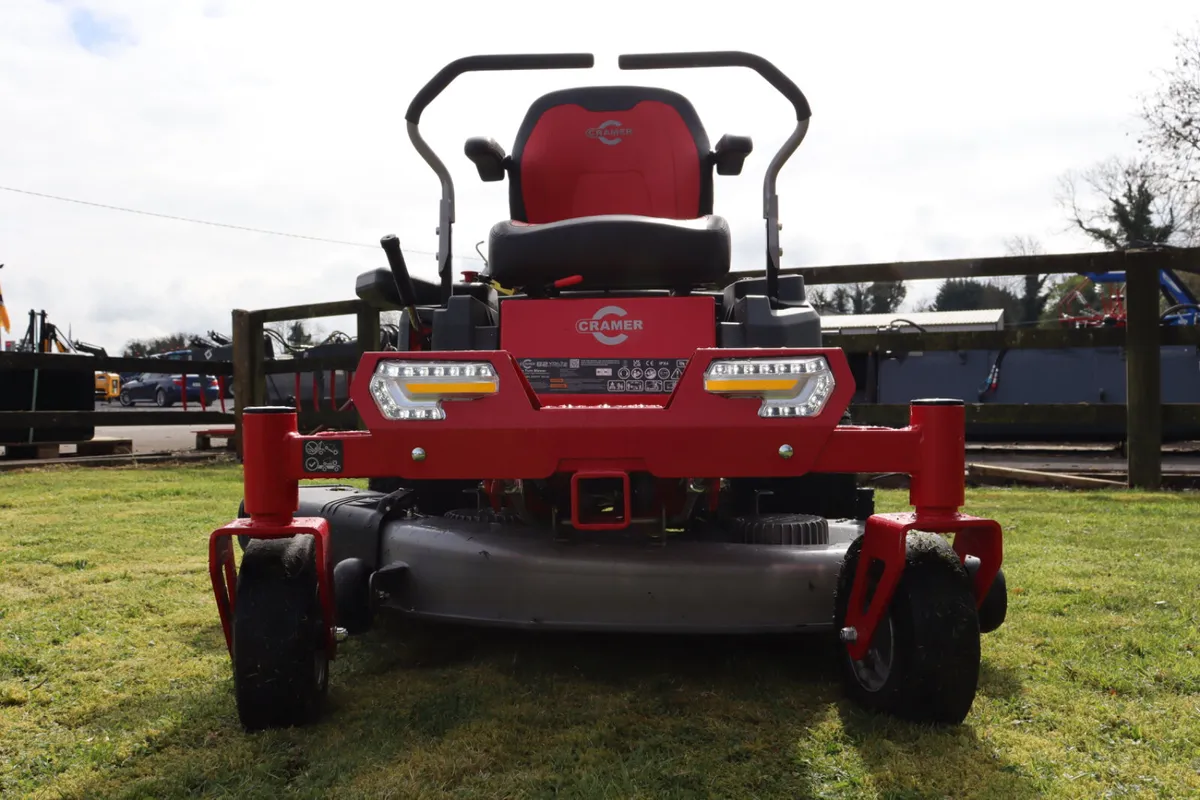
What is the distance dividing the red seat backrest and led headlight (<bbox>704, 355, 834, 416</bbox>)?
5.35 ft

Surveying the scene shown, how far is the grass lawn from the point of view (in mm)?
1901

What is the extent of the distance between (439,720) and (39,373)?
909 centimetres

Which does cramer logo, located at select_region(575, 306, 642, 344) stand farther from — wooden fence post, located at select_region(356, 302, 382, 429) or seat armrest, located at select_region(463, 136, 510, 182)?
wooden fence post, located at select_region(356, 302, 382, 429)

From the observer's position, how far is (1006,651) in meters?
2.79

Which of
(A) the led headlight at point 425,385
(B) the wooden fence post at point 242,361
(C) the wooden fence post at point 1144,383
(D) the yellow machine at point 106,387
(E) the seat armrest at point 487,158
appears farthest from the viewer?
(D) the yellow machine at point 106,387

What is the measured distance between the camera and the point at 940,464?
84.6 inches

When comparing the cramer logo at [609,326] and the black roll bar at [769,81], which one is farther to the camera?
the black roll bar at [769,81]

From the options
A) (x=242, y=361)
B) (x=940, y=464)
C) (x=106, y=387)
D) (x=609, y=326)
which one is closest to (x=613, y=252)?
(x=609, y=326)

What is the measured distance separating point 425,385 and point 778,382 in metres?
0.78

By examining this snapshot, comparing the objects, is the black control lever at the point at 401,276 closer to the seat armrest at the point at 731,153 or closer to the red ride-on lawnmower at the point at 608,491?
the red ride-on lawnmower at the point at 608,491

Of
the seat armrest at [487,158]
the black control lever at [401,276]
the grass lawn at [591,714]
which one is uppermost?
the seat armrest at [487,158]

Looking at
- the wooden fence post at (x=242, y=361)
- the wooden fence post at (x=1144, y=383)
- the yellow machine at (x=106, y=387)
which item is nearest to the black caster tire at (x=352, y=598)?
the wooden fence post at (x=1144, y=383)

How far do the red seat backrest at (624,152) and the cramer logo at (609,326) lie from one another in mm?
815

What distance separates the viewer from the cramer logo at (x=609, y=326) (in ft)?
9.75
